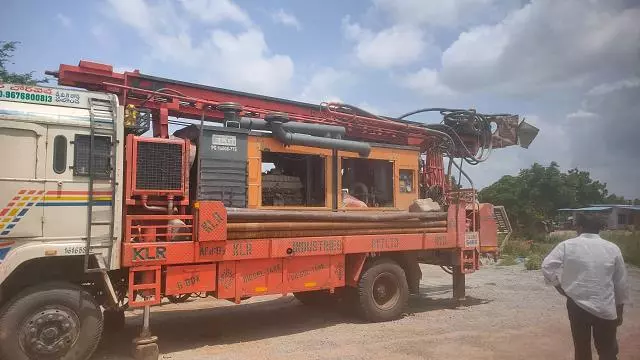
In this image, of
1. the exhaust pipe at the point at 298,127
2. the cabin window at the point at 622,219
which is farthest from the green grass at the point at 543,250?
the exhaust pipe at the point at 298,127

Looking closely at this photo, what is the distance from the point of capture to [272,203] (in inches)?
333

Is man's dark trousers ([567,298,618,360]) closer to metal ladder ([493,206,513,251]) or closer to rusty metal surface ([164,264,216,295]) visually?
rusty metal surface ([164,264,216,295])

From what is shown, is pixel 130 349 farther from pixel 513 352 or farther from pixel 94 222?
pixel 513 352

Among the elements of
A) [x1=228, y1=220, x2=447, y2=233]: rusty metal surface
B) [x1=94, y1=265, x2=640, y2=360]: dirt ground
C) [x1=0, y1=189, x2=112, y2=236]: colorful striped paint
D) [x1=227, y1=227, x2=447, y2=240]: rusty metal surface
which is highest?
[x1=0, y1=189, x2=112, y2=236]: colorful striped paint

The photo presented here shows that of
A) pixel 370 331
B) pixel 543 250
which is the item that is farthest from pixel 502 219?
pixel 543 250

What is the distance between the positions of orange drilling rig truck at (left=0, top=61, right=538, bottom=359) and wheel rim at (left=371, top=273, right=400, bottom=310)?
3 centimetres

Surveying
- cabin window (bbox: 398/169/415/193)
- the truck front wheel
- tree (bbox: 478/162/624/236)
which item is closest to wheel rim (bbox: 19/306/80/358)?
the truck front wheel

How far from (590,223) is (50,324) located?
19.4 feet

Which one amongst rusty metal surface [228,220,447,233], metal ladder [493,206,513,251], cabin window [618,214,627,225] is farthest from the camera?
cabin window [618,214,627,225]

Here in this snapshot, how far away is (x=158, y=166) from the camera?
6621 millimetres

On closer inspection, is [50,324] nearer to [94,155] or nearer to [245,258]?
[94,155]

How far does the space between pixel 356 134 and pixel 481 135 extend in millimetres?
3457

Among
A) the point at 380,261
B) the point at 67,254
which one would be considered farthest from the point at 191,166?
the point at 380,261

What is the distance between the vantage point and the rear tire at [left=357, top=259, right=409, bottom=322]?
346 inches
